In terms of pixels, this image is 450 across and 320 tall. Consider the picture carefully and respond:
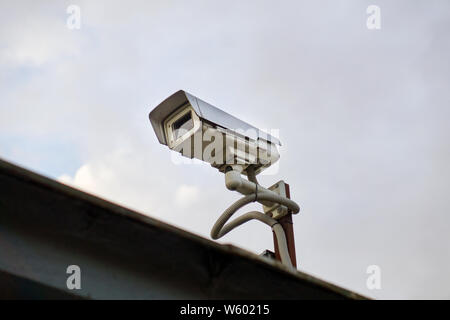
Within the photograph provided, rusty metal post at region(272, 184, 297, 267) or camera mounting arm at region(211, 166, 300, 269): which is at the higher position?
camera mounting arm at region(211, 166, 300, 269)

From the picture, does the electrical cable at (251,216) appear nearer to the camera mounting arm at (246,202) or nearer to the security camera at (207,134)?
the camera mounting arm at (246,202)

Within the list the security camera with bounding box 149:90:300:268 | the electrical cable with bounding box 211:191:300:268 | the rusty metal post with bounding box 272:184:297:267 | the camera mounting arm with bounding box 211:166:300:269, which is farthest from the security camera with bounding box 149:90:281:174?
the rusty metal post with bounding box 272:184:297:267

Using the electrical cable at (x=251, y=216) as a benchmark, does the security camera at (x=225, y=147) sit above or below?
above

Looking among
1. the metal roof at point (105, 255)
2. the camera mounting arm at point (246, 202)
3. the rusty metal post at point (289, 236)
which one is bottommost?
the metal roof at point (105, 255)

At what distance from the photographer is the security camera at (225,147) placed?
5.49 meters

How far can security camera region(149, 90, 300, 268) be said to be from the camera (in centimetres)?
549

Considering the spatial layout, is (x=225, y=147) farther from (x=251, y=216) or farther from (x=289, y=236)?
(x=289, y=236)

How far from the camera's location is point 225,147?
5602 millimetres

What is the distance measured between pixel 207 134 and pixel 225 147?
0.23m

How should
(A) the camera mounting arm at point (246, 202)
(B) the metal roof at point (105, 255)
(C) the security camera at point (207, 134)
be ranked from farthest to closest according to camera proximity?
(A) the camera mounting arm at point (246, 202) → (C) the security camera at point (207, 134) → (B) the metal roof at point (105, 255)

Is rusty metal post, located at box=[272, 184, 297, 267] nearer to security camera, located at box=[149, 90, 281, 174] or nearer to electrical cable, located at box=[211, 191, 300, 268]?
electrical cable, located at box=[211, 191, 300, 268]

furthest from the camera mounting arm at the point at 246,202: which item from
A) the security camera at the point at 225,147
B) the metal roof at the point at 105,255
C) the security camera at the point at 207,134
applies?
the metal roof at the point at 105,255
